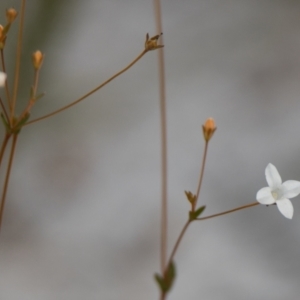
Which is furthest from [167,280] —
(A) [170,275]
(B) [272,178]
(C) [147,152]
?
(C) [147,152]

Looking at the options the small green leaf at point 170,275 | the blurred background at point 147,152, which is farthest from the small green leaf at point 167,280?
the blurred background at point 147,152

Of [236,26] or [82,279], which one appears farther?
[236,26]

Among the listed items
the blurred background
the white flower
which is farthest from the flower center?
the blurred background

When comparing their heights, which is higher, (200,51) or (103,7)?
(103,7)

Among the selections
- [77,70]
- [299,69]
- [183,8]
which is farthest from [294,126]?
[77,70]

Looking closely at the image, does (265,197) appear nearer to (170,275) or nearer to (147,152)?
(170,275)

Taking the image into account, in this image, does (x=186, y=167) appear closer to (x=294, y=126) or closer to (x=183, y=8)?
(x=294, y=126)
